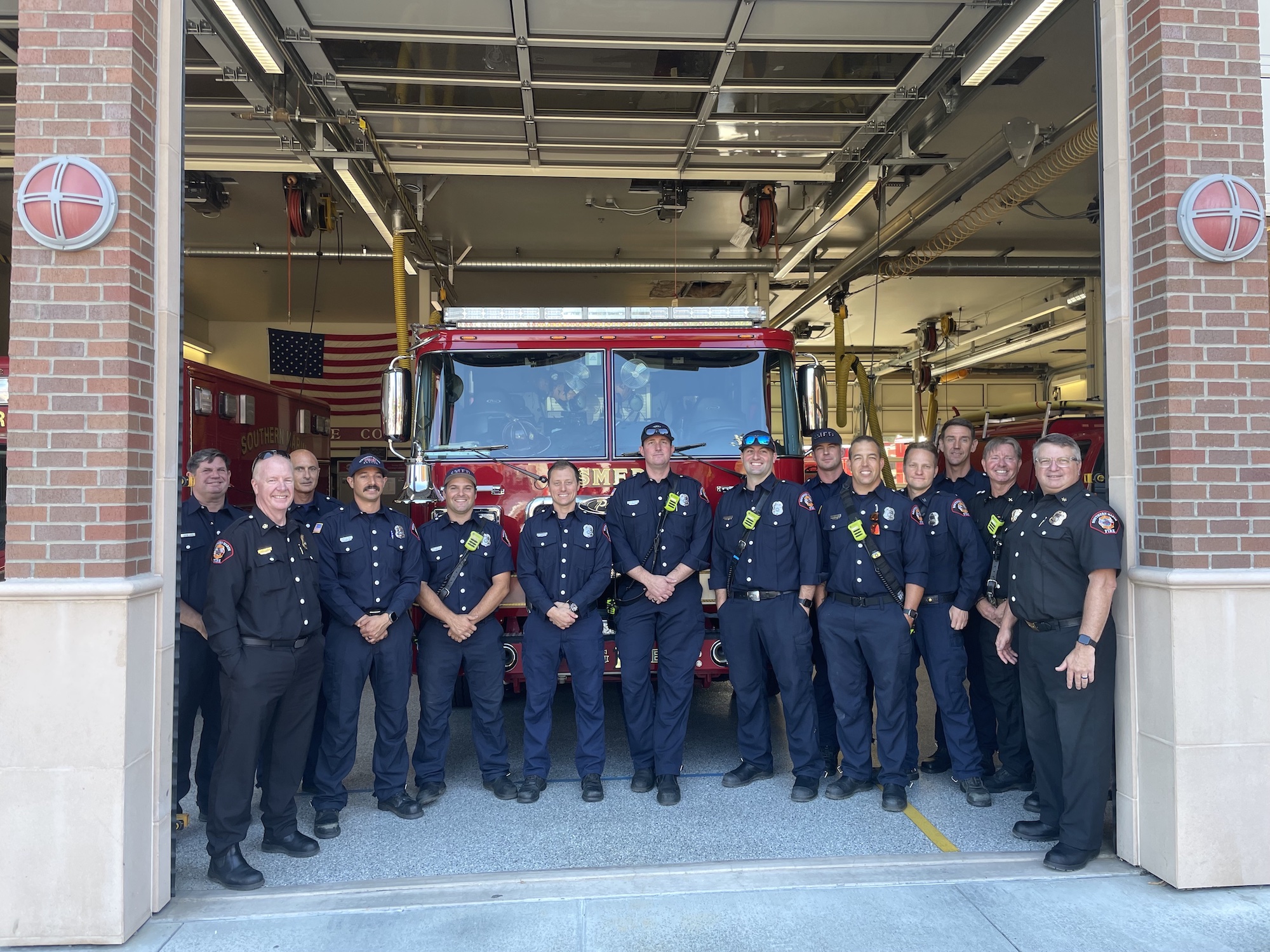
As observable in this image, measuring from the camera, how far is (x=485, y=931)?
3213mm

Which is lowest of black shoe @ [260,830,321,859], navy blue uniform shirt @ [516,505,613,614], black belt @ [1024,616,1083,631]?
black shoe @ [260,830,321,859]

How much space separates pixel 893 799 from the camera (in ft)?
14.4

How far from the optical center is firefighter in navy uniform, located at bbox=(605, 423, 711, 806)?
463 cm

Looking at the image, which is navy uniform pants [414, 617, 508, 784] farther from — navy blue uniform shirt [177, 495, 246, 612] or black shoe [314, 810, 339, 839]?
navy blue uniform shirt [177, 495, 246, 612]

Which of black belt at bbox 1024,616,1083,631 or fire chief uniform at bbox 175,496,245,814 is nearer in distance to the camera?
black belt at bbox 1024,616,1083,631

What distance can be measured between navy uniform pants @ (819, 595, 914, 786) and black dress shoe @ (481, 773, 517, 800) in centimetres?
170

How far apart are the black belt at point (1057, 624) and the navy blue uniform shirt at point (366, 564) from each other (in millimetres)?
2827

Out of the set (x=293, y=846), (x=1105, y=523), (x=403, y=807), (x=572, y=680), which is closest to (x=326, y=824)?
(x=293, y=846)

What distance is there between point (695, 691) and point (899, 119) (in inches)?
194

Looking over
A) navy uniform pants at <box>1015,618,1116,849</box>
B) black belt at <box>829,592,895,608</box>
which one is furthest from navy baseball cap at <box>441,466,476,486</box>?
navy uniform pants at <box>1015,618,1116,849</box>

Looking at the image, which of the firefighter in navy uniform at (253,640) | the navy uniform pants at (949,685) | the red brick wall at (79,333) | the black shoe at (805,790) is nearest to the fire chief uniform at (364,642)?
the firefighter in navy uniform at (253,640)

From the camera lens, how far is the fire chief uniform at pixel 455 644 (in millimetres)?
4562

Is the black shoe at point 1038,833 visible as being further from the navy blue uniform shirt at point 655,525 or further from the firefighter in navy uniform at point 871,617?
the navy blue uniform shirt at point 655,525

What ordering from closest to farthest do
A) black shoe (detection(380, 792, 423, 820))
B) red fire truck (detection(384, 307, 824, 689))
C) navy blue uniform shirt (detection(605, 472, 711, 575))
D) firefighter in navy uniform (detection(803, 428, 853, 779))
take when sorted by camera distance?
black shoe (detection(380, 792, 423, 820)), navy blue uniform shirt (detection(605, 472, 711, 575)), firefighter in navy uniform (detection(803, 428, 853, 779)), red fire truck (detection(384, 307, 824, 689))
